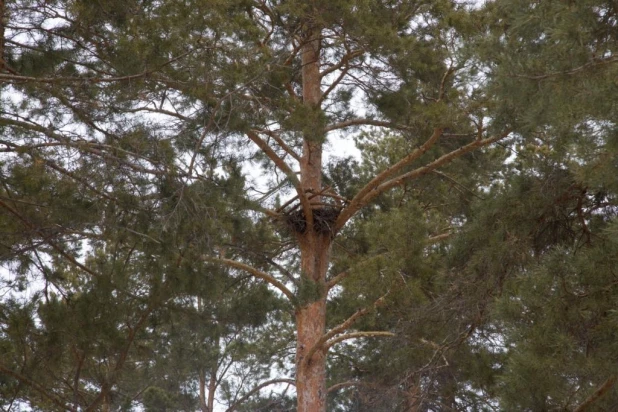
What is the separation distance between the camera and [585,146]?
515 cm

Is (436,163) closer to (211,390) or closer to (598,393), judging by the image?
(598,393)

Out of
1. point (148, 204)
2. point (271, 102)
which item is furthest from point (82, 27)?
point (271, 102)

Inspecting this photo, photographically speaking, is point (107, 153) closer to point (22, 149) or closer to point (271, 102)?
point (22, 149)

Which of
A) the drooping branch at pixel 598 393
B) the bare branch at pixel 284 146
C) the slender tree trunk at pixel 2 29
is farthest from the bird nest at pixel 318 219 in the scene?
the drooping branch at pixel 598 393

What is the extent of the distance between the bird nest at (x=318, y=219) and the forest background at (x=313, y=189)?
0.02 metres

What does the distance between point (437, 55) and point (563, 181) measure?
2.36 metres

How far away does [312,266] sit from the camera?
9969 mm

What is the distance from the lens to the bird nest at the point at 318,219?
32.8 ft

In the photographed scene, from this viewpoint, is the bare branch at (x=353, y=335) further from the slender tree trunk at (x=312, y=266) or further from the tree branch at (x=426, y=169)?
the tree branch at (x=426, y=169)

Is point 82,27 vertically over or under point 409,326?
over

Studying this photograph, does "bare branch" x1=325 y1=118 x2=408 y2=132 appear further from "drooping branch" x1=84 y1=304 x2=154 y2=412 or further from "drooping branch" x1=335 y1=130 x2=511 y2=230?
"drooping branch" x1=84 y1=304 x2=154 y2=412

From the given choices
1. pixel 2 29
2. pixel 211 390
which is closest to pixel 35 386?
pixel 2 29

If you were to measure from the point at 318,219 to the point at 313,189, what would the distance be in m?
0.38

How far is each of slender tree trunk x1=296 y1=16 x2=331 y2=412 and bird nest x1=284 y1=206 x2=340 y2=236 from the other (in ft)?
0.21
